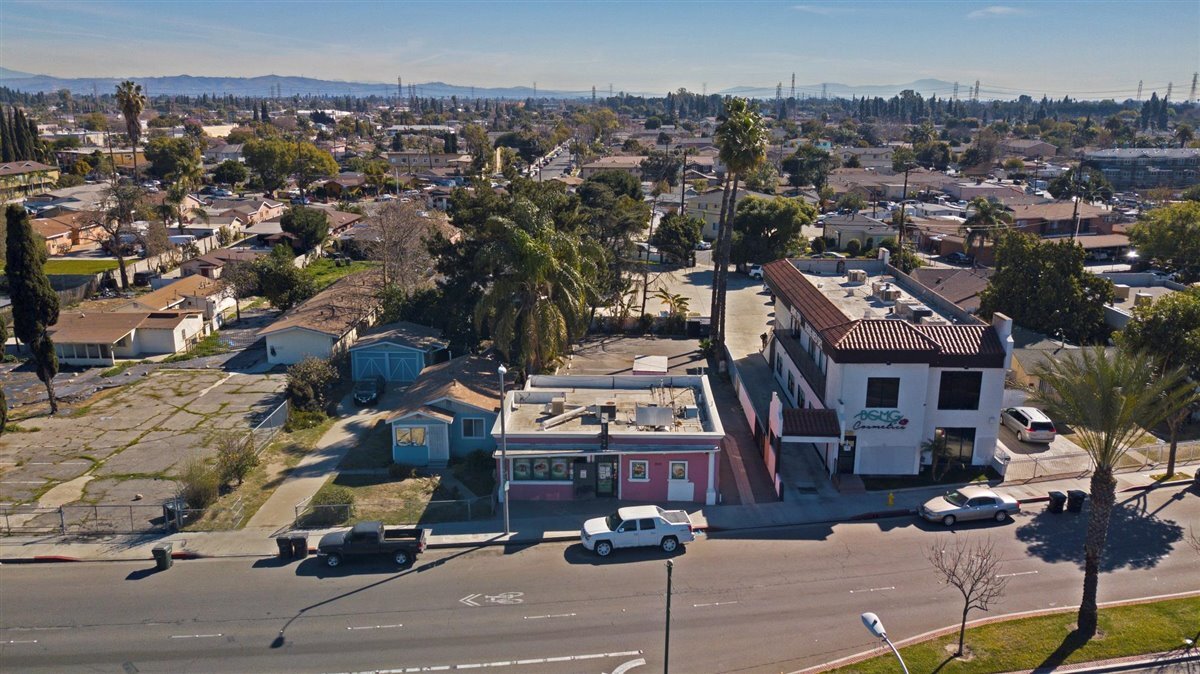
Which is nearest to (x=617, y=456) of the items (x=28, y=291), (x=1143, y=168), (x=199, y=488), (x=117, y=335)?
(x=199, y=488)

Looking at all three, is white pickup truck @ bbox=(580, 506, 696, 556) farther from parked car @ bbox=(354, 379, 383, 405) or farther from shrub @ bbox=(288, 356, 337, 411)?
shrub @ bbox=(288, 356, 337, 411)

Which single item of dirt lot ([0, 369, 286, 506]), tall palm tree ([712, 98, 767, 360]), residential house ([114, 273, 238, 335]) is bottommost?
dirt lot ([0, 369, 286, 506])

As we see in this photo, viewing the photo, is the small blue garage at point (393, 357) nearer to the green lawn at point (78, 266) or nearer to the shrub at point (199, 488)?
the shrub at point (199, 488)

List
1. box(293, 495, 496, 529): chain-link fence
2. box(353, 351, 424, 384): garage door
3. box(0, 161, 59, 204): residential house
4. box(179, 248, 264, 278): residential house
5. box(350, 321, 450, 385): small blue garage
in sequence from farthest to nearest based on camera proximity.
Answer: box(0, 161, 59, 204): residential house < box(179, 248, 264, 278): residential house < box(353, 351, 424, 384): garage door < box(350, 321, 450, 385): small blue garage < box(293, 495, 496, 529): chain-link fence

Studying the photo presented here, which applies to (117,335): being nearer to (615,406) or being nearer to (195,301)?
(195,301)

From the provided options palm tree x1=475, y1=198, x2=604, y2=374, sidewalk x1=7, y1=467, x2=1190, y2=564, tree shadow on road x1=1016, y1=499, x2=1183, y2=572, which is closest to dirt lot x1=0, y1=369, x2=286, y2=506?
sidewalk x1=7, y1=467, x2=1190, y2=564

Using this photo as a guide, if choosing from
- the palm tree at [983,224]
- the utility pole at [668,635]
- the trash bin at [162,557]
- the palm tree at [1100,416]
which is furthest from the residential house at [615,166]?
the utility pole at [668,635]

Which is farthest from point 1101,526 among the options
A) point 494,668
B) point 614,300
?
→ point 614,300

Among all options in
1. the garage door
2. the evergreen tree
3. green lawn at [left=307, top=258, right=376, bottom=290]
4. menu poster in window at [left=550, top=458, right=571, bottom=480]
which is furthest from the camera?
green lawn at [left=307, top=258, right=376, bottom=290]
